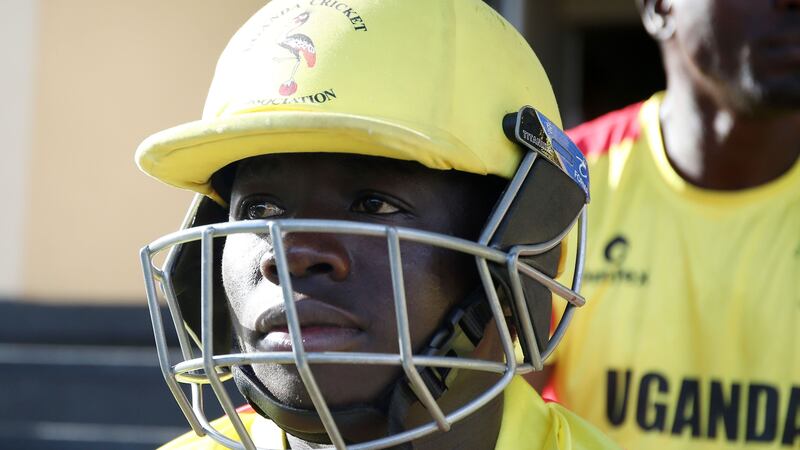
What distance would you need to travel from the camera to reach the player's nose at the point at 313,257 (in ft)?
6.17

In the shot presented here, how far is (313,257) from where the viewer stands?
1.88 meters

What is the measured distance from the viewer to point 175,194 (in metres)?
4.80

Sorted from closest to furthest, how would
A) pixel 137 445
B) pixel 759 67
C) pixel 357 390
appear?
1. pixel 357 390
2. pixel 759 67
3. pixel 137 445

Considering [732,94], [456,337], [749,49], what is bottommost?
[456,337]

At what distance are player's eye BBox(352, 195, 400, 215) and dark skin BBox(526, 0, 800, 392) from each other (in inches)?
37.8

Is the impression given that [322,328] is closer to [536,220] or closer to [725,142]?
[536,220]

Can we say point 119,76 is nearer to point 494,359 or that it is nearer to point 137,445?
point 137,445

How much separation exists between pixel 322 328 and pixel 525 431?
0.48 m

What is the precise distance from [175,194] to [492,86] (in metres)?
2.94

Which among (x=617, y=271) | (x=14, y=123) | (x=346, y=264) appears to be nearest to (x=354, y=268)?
(x=346, y=264)

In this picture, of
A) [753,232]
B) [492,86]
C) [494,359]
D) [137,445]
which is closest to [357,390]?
[494,359]

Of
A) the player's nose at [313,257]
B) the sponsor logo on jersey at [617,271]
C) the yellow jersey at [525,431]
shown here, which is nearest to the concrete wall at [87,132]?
the sponsor logo on jersey at [617,271]

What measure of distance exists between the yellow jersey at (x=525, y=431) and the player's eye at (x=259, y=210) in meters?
A: 0.38

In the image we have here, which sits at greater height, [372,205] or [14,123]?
[372,205]
